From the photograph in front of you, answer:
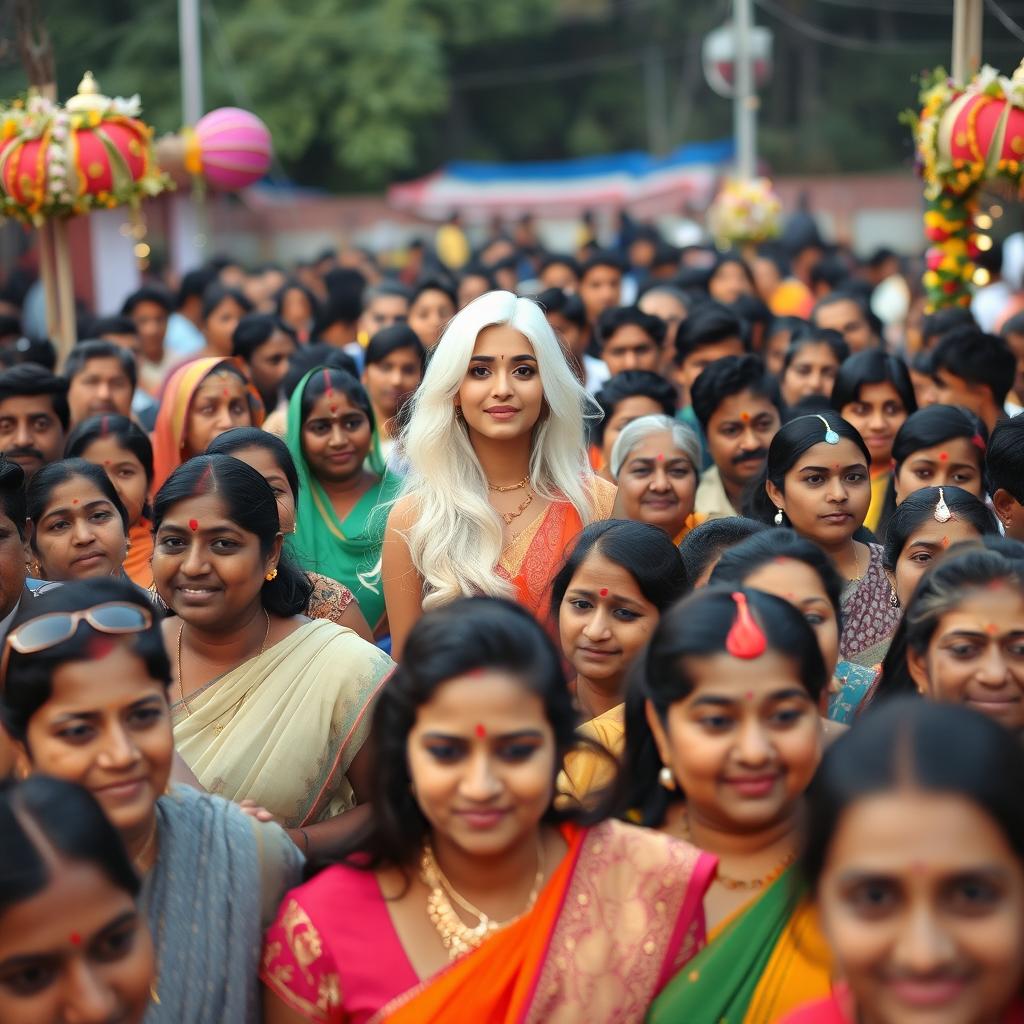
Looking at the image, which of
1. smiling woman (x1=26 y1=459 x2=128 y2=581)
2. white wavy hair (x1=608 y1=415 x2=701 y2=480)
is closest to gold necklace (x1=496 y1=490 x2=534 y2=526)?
white wavy hair (x1=608 y1=415 x2=701 y2=480)

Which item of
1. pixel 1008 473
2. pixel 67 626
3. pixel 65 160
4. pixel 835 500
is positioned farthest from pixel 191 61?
pixel 67 626

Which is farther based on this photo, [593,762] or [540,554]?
[540,554]

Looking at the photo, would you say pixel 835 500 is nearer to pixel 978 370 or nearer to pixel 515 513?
pixel 515 513

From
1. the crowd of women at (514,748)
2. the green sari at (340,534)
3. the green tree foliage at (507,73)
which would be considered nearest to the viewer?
the crowd of women at (514,748)

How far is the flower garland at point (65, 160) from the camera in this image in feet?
25.0

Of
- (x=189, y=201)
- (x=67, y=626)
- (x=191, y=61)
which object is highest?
(x=191, y=61)

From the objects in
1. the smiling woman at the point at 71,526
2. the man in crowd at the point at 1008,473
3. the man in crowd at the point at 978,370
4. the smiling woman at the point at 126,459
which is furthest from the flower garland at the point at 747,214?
the smiling woman at the point at 71,526

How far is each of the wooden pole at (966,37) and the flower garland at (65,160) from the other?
4.11 metres

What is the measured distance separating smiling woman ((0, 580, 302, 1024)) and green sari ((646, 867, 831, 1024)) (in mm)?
737

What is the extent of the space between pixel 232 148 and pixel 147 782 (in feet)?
29.9

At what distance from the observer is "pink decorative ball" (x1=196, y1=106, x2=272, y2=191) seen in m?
11.2

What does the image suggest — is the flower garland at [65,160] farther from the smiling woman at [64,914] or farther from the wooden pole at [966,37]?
the smiling woman at [64,914]

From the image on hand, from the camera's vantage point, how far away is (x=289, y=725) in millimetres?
3654

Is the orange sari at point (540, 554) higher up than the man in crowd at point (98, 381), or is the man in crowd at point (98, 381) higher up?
the man in crowd at point (98, 381)
